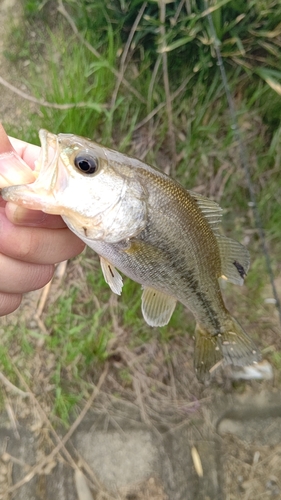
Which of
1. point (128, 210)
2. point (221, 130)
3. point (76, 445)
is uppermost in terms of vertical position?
point (128, 210)

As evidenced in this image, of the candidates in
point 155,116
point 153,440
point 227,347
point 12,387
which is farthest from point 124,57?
point 153,440

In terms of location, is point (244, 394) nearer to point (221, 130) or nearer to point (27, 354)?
point (27, 354)

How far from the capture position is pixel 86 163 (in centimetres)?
122

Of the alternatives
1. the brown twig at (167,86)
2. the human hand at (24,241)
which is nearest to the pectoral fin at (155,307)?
the human hand at (24,241)

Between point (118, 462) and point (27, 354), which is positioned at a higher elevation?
point (27, 354)

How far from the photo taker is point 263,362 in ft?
7.53

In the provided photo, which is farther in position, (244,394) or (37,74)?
(37,74)

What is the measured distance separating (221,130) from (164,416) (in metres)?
1.62

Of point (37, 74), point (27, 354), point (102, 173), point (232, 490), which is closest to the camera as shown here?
point (102, 173)

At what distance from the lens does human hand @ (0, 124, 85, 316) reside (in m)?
1.16

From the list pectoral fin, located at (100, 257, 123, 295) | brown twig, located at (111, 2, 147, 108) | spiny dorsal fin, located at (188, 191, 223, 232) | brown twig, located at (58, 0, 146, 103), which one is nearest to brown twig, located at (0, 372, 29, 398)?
pectoral fin, located at (100, 257, 123, 295)

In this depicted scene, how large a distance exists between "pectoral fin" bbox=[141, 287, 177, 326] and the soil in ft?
2.46

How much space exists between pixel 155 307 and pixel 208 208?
0.43 metres

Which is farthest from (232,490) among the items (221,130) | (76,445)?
(221,130)
